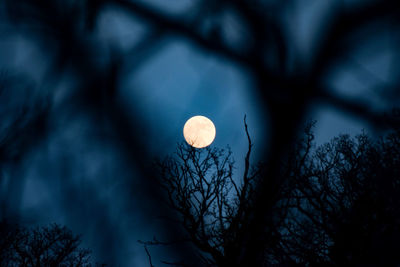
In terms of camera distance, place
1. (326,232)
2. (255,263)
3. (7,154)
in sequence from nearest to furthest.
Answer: (255,263) → (7,154) → (326,232)

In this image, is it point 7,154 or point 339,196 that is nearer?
point 7,154

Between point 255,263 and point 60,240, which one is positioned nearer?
point 255,263

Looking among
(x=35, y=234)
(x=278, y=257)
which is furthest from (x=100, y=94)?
(x=35, y=234)

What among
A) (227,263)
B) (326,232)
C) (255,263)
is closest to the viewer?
(255,263)

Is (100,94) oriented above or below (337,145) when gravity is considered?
below

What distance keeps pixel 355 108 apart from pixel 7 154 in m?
2.34

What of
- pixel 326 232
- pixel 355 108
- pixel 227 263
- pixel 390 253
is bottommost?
pixel 390 253

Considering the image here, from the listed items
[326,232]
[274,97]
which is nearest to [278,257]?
[326,232]

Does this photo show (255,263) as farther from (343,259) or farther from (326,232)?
(326,232)

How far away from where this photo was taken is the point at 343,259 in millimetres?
5652

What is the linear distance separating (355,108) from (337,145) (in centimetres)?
919

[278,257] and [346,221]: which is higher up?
[346,221]

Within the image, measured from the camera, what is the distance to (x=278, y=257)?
5770mm

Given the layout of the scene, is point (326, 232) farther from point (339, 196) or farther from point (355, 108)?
point (355, 108)
